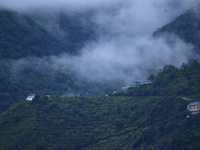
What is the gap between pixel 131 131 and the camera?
6156cm

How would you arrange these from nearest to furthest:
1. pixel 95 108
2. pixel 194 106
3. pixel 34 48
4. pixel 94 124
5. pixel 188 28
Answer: pixel 194 106 < pixel 94 124 < pixel 95 108 < pixel 188 28 < pixel 34 48

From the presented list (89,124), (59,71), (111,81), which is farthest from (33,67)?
(89,124)

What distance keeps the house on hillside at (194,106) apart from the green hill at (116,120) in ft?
2.53

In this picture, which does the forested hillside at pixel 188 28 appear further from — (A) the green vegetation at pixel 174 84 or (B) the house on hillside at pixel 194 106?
(B) the house on hillside at pixel 194 106

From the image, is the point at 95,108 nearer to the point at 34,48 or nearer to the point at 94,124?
the point at 94,124

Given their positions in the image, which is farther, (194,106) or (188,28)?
(188,28)

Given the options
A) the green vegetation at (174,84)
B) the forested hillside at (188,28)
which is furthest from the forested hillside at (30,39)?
the green vegetation at (174,84)

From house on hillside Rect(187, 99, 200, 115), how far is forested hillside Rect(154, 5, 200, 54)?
2671cm

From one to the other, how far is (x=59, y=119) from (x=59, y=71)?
29.5m

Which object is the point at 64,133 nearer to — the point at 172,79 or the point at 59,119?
the point at 59,119

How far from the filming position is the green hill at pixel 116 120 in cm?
5681

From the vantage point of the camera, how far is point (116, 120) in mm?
Result: 65188

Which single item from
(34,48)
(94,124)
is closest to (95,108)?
(94,124)

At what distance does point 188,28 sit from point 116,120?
101ft
